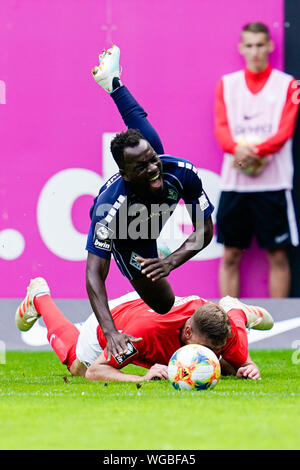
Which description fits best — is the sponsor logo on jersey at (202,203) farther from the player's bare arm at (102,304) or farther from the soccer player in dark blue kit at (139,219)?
the player's bare arm at (102,304)

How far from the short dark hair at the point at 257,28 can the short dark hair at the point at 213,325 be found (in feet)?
17.5

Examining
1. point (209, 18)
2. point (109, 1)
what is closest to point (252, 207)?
point (209, 18)

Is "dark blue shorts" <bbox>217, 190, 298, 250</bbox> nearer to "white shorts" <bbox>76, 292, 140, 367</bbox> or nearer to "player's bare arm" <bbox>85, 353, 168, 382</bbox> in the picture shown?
"white shorts" <bbox>76, 292, 140, 367</bbox>

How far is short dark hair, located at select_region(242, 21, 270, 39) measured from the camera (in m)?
11.7

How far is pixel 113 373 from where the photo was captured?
778 centimetres

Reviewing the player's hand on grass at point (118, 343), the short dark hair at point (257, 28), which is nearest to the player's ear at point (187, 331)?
the player's hand on grass at point (118, 343)

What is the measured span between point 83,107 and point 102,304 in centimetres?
530

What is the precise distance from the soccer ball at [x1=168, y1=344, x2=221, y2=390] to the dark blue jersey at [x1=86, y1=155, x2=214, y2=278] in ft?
3.66

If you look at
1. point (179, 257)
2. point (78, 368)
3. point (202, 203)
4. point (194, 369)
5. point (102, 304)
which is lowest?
point (78, 368)

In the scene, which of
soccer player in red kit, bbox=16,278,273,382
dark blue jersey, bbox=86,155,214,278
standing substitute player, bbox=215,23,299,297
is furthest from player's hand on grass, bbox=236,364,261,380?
standing substitute player, bbox=215,23,299,297

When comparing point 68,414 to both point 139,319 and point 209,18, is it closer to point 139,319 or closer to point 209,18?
point 139,319

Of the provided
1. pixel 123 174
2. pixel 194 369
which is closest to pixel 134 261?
pixel 123 174

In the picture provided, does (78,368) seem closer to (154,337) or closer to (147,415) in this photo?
(154,337)
